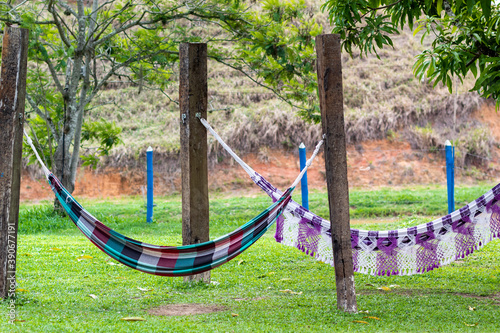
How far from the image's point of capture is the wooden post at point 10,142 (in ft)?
10.5

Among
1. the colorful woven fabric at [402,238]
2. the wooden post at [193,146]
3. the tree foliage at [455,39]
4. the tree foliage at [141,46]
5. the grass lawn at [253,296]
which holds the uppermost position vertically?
the tree foliage at [141,46]

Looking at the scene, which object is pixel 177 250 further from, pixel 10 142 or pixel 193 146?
pixel 10 142

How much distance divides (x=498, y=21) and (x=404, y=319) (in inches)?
72.6

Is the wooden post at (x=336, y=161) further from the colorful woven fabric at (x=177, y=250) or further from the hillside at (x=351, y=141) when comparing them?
the hillside at (x=351, y=141)

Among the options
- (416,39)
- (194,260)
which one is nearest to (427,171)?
(416,39)

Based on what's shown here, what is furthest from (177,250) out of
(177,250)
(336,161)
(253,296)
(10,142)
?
(10,142)

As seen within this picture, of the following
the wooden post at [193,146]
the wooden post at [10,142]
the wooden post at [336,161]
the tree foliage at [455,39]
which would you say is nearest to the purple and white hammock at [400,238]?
the wooden post at [193,146]

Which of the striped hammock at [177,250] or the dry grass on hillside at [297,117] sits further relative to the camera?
the dry grass on hillside at [297,117]

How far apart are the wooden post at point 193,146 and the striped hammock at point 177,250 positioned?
65 cm

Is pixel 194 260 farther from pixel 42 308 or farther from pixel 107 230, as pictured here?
pixel 42 308

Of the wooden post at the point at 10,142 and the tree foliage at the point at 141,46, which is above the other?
the tree foliage at the point at 141,46

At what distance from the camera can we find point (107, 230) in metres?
3.11

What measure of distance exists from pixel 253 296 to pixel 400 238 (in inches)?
44.0

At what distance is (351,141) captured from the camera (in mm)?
15070
